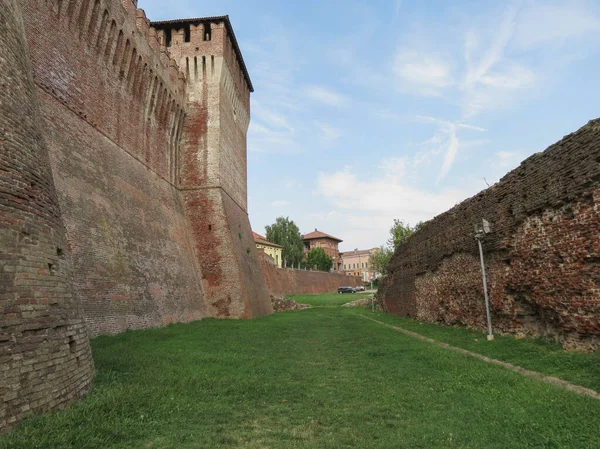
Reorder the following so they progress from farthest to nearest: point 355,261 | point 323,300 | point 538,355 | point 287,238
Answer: point 355,261 < point 287,238 < point 323,300 < point 538,355

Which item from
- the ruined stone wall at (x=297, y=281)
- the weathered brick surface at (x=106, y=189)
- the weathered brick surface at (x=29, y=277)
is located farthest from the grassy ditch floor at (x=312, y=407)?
the ruined stone wall at (x=297, y=281)

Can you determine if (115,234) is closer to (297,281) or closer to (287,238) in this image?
(297,281)

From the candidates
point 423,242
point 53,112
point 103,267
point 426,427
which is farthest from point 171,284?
point 426,427

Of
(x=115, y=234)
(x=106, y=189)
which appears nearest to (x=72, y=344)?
(x=115, y=234)

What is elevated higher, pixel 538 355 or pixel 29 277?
pixel 29 277

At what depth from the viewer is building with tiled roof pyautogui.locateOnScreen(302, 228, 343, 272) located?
9925 centimetres

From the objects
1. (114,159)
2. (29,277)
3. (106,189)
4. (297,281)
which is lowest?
(29,277)

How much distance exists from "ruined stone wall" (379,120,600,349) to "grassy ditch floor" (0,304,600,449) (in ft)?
7.14

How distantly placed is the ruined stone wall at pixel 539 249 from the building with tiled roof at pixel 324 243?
85.1m

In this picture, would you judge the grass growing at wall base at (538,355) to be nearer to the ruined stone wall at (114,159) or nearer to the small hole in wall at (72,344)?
the small hole in wall at (72,344)

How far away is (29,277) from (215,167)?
17163 millimetres

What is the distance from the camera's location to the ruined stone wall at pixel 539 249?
704 cm

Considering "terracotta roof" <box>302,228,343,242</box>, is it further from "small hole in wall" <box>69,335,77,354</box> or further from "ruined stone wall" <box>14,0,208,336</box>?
"small hole in wall" <box>69,335,77,354</box>

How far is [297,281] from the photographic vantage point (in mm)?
55688
